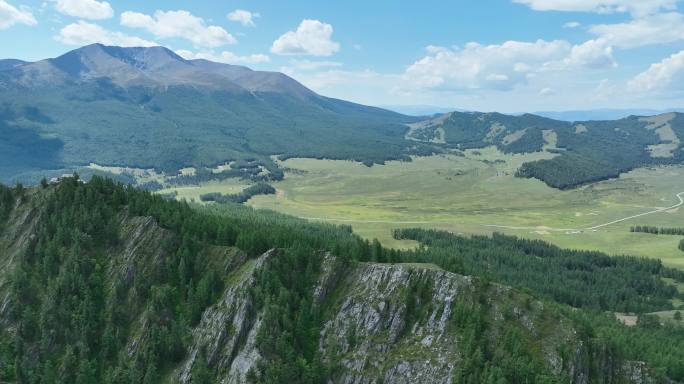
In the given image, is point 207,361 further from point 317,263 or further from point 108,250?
point 108,250

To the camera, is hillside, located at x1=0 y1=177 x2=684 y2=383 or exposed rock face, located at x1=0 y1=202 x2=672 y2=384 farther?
hillside, located at x1=0 y1=177 x2=684 y2=383

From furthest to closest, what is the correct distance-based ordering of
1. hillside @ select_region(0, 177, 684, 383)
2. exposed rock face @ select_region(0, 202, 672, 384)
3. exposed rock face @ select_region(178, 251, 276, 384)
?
exposed rock face @ select_region(178, 251, 276, 384) → hillside @ select_region(0, 177, 684, 383) → exposed rock face @ select_region(0, 202, 672, 384)

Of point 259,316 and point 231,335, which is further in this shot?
point 259,316

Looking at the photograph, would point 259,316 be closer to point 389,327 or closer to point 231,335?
point 231,335

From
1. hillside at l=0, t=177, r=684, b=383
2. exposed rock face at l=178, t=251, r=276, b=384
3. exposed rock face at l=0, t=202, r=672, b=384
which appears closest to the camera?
exposed rock face at l=0, t=202, r=672, b=384

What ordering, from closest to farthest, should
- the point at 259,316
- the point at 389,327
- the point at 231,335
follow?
the point at 389,327, the point at 231,335, the point at 259,316

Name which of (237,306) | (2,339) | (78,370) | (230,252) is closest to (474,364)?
(237,306)

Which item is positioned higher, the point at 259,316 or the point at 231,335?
the point at 259,316

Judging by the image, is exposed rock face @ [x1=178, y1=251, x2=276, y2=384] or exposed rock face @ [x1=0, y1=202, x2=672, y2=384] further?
exposed rock face @ [x1=178, y1=251, x2=276, y2=384]

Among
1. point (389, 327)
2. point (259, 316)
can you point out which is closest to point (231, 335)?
point (259, 316)

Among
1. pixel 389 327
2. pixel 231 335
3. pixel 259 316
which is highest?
pixel 259 316
